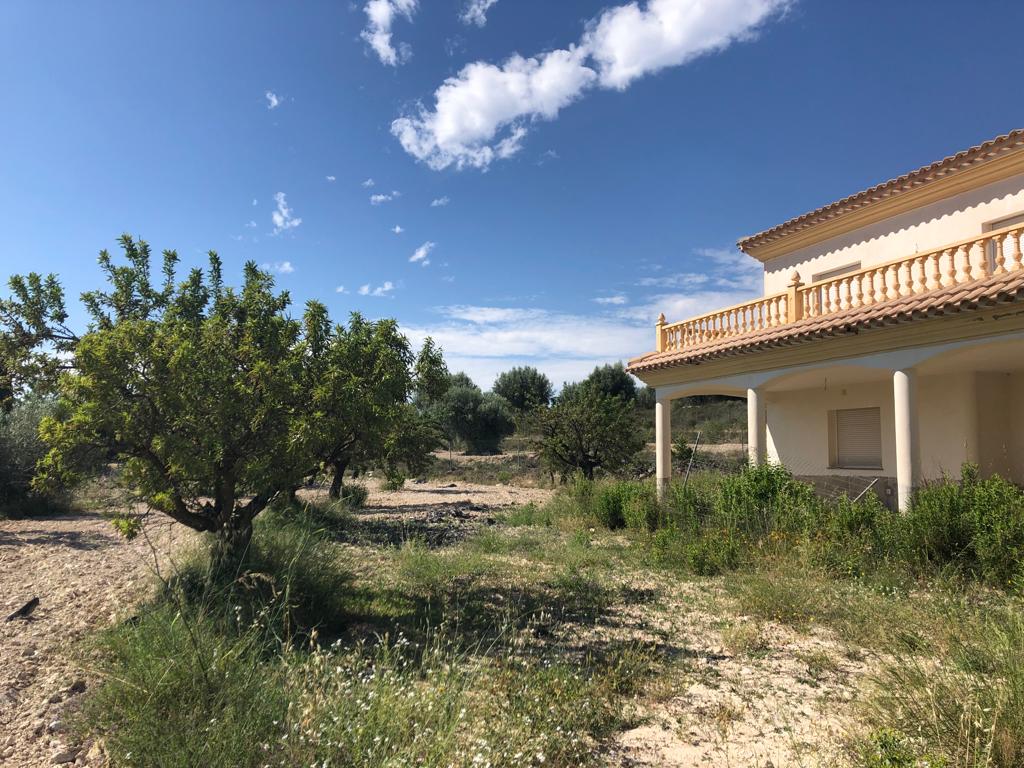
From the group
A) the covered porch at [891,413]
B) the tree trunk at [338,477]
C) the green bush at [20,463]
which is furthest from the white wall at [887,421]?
the green bush at [20,463]

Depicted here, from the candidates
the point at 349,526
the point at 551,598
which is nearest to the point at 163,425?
the point at 551,598

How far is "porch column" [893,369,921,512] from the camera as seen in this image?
834cm

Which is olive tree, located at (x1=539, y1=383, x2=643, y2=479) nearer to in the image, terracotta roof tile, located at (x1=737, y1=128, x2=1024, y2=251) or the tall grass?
terracotta roof tile, located at (x1=737, y1=128, x2=1024, y2=251)

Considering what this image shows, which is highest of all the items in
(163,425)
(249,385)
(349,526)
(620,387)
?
(620,387)

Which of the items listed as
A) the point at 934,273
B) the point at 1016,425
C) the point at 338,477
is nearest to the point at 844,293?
the point at 934,273

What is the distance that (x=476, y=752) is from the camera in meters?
2.82

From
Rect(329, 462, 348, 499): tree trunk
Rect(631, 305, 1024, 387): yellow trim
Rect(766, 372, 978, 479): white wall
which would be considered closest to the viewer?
Rect(631, 305, 1024, 387): yellow trim

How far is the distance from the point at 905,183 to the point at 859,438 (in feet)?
15.9

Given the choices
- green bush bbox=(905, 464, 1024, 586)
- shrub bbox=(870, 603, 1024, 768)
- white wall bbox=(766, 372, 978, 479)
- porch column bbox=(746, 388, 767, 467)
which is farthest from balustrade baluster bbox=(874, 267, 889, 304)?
shrub bbox=(870, 603, 1024, 768)

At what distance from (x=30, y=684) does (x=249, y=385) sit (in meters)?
2.79

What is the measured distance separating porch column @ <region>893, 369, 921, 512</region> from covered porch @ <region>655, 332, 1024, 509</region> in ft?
0.04

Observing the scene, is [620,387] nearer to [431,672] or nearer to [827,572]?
[827,572]

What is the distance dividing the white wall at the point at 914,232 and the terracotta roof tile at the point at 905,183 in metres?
0.46

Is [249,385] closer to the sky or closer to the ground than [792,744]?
closer to the sky
